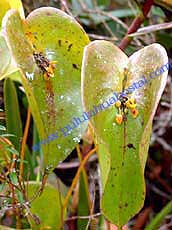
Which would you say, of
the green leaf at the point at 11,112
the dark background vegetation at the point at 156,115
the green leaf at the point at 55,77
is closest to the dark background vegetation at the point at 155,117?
the dark background vegetation at the point at 156,115

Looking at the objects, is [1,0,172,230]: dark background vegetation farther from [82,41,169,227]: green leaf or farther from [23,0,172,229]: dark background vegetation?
[82,41,169,227]: green leaf

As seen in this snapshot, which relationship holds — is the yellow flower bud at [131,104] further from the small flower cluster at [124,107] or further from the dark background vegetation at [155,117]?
the dark background vegetation at [155,117]

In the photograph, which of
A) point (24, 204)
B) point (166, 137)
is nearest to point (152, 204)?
point (166, 137)

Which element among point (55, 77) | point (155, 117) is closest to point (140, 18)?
point (55, 77)

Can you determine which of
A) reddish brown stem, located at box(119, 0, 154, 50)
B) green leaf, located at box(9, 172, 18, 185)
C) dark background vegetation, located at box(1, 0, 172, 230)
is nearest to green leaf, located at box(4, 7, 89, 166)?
green leaf, located at box(9, 172, 18, 185)

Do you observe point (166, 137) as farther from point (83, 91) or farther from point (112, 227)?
point (83, 91)

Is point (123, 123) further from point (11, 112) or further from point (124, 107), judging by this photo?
point (11, 112)

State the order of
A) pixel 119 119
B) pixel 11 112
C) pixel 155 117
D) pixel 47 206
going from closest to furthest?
pixel 119 119 < pixel 47 206 < pixel 11 112 < pixel 155 117
